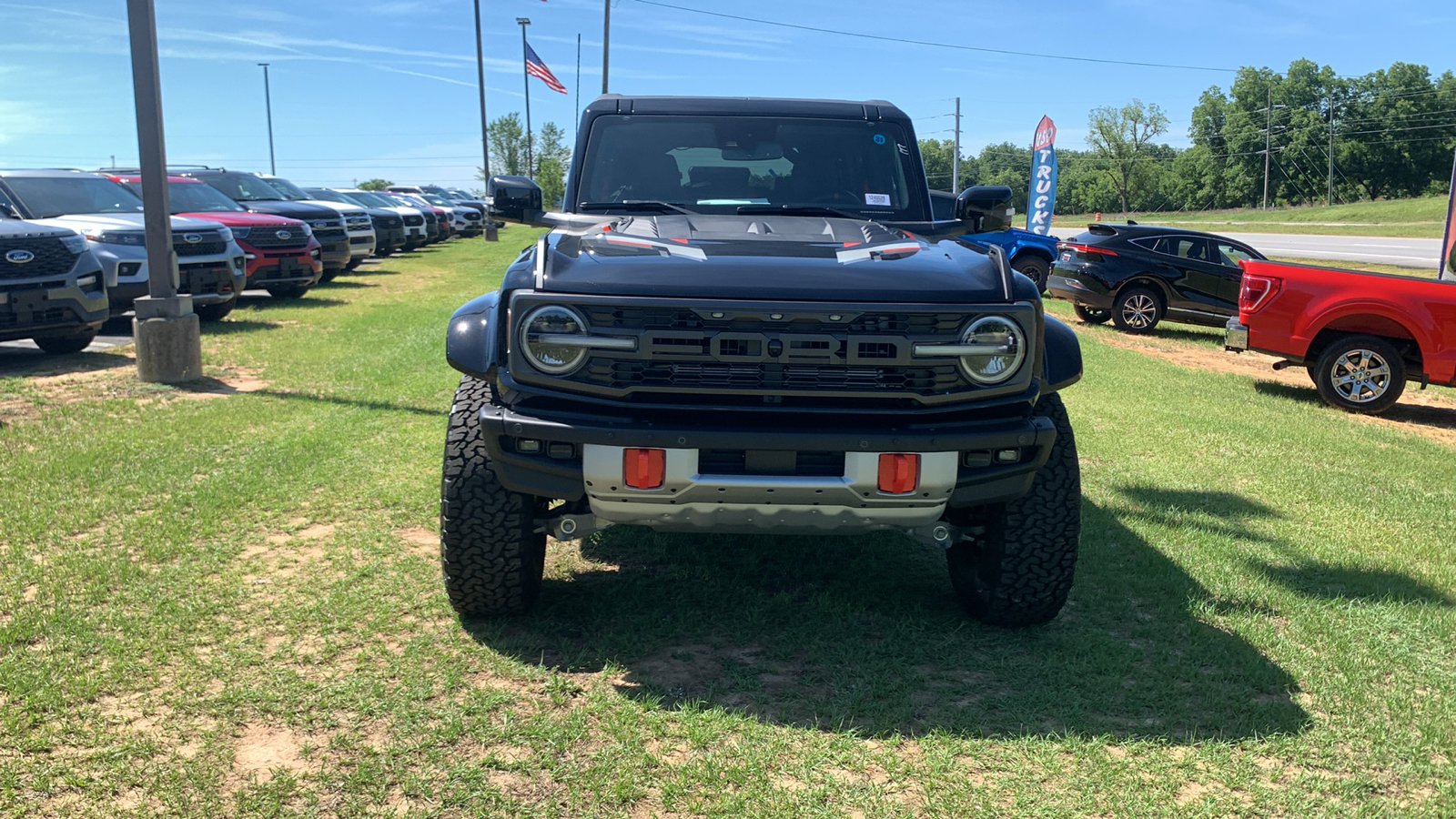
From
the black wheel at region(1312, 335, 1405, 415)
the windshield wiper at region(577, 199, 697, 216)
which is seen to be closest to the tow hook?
the windshield wiper at region(577, 199, 697, 216)

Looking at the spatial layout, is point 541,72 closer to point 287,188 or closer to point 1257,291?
point 287,188

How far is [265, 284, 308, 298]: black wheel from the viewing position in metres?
14.5

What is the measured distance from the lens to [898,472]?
10.9ft

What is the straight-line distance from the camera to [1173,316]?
15.7 metres

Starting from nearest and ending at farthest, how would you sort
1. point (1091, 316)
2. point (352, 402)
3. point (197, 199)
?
1. point (352, 402)
2. point (197, 199)
3. point (1091, 316)

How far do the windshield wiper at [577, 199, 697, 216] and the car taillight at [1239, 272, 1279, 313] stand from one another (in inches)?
297

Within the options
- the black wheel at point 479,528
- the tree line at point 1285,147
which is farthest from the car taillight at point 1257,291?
the tree line at point 1285,147

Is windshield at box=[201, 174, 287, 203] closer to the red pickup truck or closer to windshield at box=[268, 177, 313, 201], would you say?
windshield at box=[268, 177, 313, 201]

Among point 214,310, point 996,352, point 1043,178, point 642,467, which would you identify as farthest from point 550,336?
point 1043,178

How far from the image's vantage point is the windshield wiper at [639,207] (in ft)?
15.2

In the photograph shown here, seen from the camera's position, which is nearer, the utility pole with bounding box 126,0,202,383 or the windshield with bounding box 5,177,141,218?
the utility pole with bounding box 126,0,202,383

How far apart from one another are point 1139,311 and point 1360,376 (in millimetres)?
6047

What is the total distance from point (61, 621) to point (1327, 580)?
4.96 m

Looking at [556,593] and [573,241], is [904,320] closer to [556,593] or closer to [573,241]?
[573,241]
